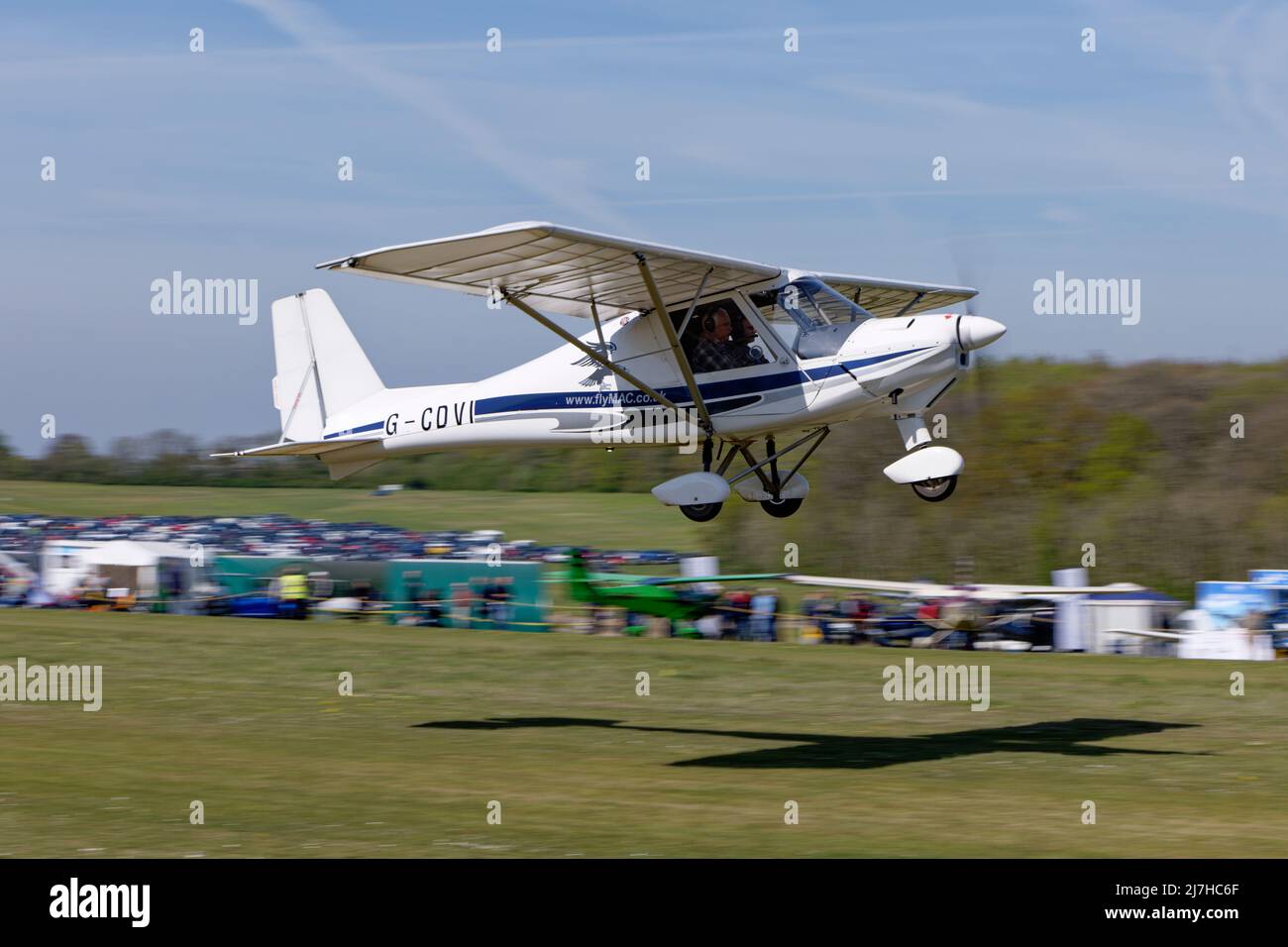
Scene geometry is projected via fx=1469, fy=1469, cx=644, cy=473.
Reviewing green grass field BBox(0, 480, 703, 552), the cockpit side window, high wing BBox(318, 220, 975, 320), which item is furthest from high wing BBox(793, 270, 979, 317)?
green grass field BBox(0, 480, 703, 552)

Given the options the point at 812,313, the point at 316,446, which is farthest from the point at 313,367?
the point at 812,313

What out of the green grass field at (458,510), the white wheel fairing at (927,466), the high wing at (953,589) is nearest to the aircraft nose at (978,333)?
the white wheel fairing at (927,466)

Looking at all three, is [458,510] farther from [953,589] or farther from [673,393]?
[673,393]

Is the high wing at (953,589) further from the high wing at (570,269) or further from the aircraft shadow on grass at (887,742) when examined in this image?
the high wing at (570,269)

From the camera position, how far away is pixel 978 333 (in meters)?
15.4

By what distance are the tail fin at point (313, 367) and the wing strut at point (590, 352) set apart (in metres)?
4.16

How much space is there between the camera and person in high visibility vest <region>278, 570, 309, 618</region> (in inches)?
1686

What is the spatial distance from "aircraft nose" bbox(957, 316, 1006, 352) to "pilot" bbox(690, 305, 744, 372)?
252 cm

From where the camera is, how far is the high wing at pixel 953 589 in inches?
1475

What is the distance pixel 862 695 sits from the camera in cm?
3052

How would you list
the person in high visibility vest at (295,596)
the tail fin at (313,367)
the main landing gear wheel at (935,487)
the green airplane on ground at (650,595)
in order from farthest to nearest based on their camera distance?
the person in high visibility vest at (295,596) → the green airplane on ground at (650,595) → the tail fin at (313,367) → the main landing gear wheel at (935,487)

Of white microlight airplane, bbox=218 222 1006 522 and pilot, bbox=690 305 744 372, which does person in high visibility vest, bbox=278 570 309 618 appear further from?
pilot, bbox=690 305 744 372
